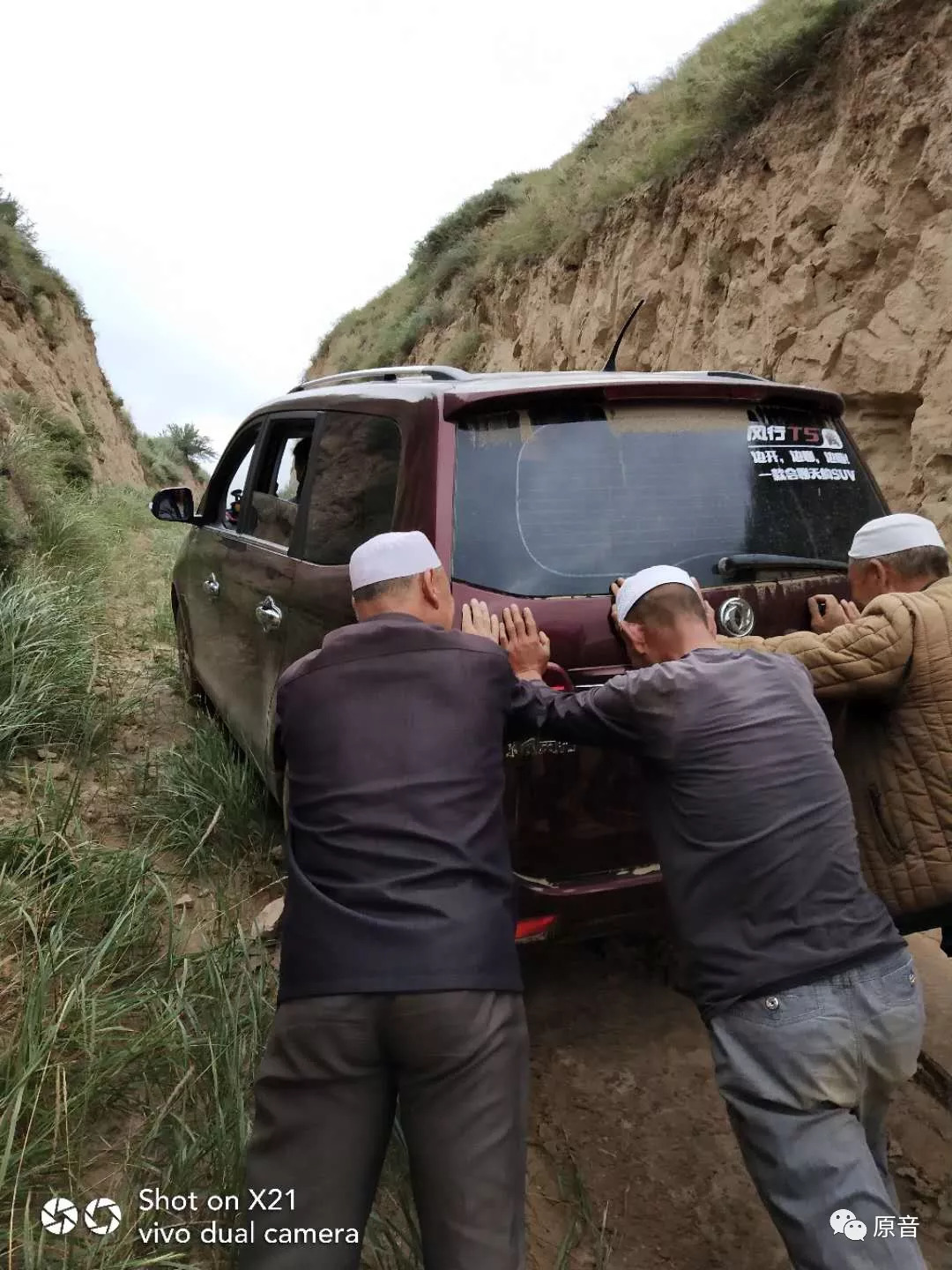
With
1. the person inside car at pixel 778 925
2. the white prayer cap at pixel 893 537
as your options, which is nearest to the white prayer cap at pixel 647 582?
the person inside car at pixel 778 925

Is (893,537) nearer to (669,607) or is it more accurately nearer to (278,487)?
(669,607)

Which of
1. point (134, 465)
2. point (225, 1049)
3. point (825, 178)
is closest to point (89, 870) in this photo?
point (225, 1049)

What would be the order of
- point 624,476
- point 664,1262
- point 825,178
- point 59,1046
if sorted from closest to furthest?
point 664,1262 < point 59,1046 < point 624,476 < point 825,178

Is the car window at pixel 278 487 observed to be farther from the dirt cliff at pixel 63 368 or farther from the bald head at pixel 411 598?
the dirt cliff at pixel 63 368

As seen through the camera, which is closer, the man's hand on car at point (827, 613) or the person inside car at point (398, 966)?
the person inside car at point (398, 966)

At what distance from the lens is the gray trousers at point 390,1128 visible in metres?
1.54

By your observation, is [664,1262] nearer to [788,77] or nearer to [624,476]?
[624,476]

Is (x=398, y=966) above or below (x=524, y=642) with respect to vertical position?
below

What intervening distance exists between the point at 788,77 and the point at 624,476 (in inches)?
337

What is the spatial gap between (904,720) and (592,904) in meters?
0.94

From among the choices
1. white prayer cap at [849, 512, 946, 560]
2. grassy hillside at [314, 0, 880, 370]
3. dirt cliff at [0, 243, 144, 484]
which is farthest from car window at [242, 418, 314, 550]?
dirt cliff at [0, 243, 144, 484]

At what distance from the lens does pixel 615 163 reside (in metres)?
12.7

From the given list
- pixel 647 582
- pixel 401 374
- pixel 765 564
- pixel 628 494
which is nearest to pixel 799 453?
pixel 765 564

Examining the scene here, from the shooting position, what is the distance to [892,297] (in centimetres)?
682
